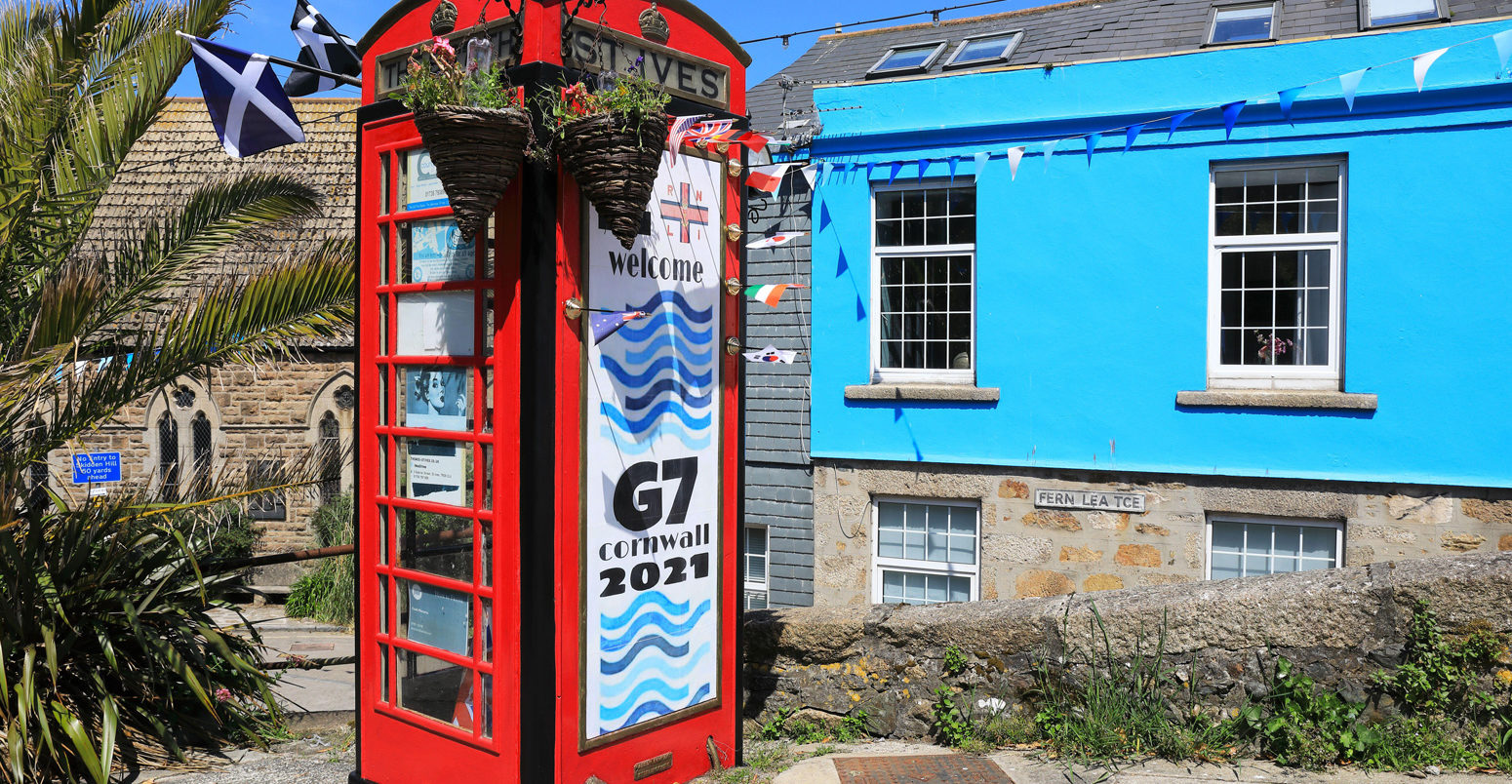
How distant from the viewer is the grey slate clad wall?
422 inches

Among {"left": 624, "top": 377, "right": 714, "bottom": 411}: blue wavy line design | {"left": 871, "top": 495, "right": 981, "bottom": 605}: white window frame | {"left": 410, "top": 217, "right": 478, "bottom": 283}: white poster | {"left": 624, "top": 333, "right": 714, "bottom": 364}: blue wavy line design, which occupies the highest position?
{"left": 410, "top": 217, "right": 478, "bottom": 283}: white poster

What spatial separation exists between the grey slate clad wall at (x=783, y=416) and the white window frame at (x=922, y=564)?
2.03ft

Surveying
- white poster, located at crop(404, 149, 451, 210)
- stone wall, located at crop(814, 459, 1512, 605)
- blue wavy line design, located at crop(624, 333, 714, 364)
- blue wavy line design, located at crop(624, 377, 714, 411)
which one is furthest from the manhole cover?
stone wall, located at crop(814, 459, 1512, 605)

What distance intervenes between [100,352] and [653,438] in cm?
318

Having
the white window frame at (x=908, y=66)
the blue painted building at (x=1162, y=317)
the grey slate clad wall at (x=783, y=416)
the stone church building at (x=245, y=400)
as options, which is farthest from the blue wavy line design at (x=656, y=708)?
the stone church building at (x=245, y=400)

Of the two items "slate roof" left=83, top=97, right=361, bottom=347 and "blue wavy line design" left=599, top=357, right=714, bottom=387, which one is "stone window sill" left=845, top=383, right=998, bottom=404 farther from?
"slate roof" left=83, top=97, right=361, bottom=347

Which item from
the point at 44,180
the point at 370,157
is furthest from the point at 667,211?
the point at 44,180

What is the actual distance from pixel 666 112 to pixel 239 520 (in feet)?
11.8

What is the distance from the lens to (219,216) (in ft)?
21.8

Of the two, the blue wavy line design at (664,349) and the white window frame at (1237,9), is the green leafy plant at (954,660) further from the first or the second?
the white window frame at (1237,9)

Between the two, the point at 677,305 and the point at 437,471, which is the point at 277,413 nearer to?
the point at 437,471

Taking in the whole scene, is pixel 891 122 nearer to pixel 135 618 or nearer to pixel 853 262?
pixel 853 262

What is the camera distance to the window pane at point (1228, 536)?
368 inches

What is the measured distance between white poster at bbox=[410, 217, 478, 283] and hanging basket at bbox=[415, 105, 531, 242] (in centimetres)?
46
